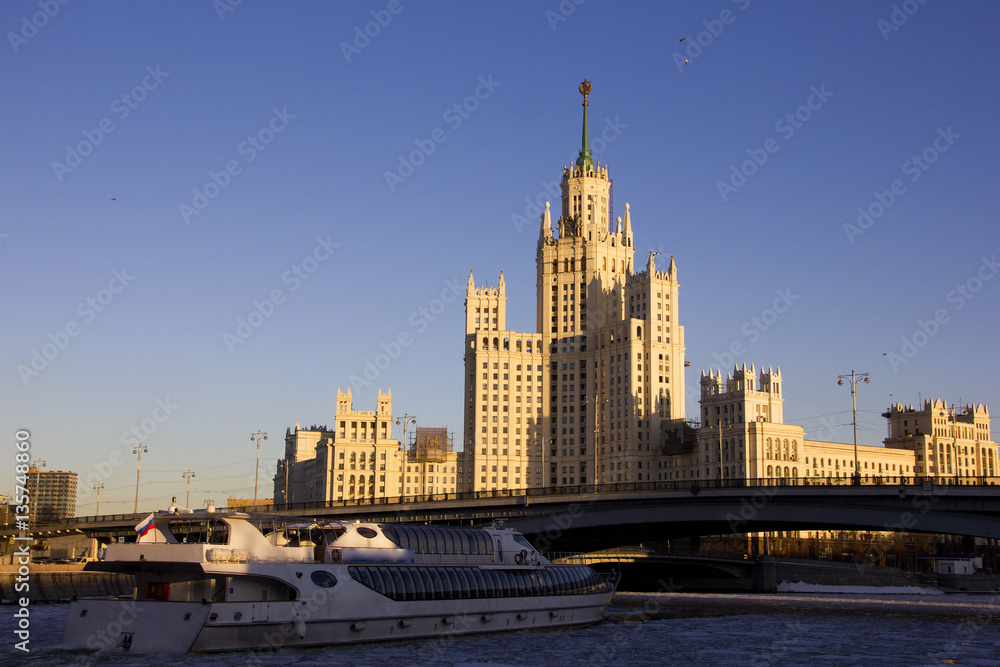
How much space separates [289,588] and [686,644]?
946 inches

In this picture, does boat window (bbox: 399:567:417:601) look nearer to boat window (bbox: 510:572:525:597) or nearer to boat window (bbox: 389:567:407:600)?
boat window (bbox: 389:567:407:600)

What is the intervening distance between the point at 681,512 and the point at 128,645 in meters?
57.4

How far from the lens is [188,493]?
177m

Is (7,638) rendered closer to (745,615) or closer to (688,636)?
(688,636)

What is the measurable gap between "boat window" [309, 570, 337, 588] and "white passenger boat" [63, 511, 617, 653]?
0.06 metres

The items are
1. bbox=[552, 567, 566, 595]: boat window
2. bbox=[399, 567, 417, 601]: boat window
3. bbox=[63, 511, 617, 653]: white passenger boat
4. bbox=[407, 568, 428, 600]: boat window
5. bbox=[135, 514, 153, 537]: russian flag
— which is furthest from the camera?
bbox=[552, 567, 566, 595]: boat window

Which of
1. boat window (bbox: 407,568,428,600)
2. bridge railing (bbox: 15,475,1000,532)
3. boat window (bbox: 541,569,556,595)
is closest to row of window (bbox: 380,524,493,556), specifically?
boat window (bbox: 407,568,428,600)

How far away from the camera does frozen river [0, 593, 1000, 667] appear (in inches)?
2160

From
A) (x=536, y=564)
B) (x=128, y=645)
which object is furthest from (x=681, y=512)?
(x=128, y=645)

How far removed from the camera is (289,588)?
58812 millimetres

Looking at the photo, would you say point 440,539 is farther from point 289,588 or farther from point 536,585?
point 289,588

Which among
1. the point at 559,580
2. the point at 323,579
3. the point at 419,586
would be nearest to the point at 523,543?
the point at 559,580

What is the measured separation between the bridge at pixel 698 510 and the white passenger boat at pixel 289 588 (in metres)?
28.9

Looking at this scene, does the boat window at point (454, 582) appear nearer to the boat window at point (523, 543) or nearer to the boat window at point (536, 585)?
the boat window at point (536, 585)
